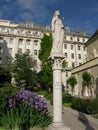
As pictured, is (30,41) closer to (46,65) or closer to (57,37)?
(46,65)

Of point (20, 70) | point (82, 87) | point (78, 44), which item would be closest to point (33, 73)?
point (20, 70)

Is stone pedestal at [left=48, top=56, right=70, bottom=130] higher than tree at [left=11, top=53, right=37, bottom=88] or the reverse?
the reverse

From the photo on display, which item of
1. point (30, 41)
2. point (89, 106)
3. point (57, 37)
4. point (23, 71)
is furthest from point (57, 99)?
point (30, 41)

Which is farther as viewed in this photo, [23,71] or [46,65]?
[23,71]

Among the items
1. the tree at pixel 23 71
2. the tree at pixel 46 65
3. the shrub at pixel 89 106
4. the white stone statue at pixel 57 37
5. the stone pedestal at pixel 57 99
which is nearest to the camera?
the stone pedestal at pixel 57 99

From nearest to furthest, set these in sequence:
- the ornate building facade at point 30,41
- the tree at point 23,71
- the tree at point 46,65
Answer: the tree at point 46,65, the tree at point 23,71, the ornate building facade at point 30,41

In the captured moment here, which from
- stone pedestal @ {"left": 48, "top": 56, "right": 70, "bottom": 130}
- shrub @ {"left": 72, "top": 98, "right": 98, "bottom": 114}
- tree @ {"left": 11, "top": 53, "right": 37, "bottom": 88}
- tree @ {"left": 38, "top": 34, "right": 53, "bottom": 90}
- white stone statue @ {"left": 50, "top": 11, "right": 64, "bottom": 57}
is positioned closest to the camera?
stone pedestal @ {"left": 48, "top": 56, "right": 70, "bottom": 130}

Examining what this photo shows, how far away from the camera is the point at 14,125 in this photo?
6199mm

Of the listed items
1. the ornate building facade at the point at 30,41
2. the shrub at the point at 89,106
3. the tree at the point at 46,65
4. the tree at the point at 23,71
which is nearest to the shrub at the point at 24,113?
the shrub at the point at 89,106

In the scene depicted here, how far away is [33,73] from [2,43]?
15373 millimetres

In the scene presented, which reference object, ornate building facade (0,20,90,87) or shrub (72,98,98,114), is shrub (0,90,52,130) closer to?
shrub (72,98,98,114)

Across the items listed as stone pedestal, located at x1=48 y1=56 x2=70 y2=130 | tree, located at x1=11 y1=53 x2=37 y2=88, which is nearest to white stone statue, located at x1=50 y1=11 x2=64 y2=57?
stone pedestal, located at x1=48 y1=56 x2=70 y2=130

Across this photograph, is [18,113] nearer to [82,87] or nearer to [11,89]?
[11,89]

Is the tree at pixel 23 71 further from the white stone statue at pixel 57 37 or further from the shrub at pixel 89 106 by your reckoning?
the white stone statue at pixel 57 37
